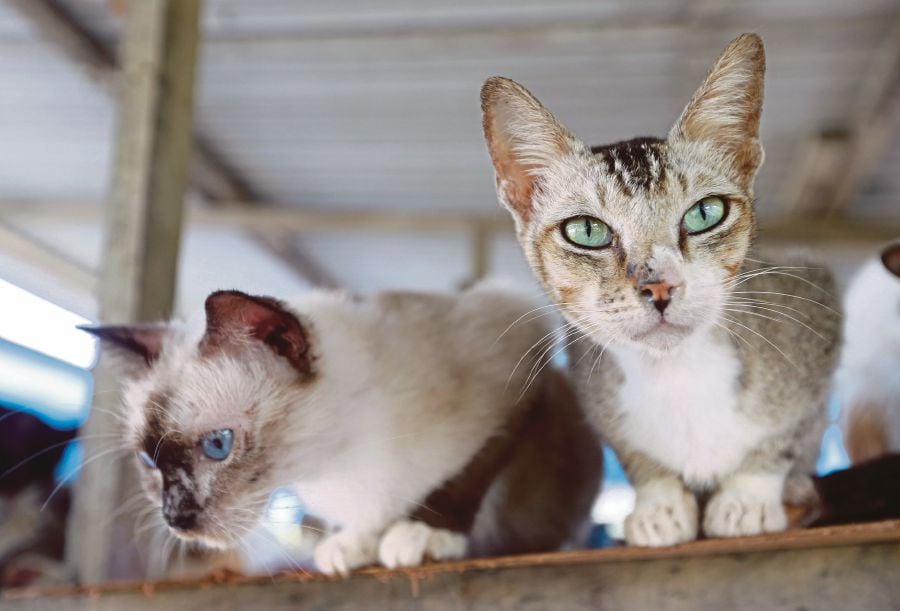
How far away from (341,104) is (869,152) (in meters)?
2.90

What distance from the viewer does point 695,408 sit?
149 cm

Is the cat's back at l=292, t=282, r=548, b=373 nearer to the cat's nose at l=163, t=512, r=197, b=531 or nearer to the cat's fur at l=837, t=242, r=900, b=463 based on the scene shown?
the cat's nose at l=163, t=512, r=197, b=531

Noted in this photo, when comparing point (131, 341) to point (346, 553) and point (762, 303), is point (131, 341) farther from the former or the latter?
point (762, 303)

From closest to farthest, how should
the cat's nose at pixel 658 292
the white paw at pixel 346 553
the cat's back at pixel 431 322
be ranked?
the cat's nose at pixel 658 292 < the white paw at pixel 346 553 < the cat's back at pixel 431 322

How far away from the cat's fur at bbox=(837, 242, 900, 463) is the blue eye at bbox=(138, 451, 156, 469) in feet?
5.27

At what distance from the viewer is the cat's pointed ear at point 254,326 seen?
1283 millimetres

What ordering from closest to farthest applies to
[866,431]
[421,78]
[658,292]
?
[658,292]
[866,431]
[421,78]

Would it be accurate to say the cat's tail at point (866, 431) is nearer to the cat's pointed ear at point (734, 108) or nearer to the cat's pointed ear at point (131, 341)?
the cat's pointed ear at point (734, 108)

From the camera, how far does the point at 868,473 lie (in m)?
1.54

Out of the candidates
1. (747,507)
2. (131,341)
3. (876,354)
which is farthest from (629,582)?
(876,354)

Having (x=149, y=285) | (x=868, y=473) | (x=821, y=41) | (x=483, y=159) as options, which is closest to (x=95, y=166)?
(x=483, y=159)

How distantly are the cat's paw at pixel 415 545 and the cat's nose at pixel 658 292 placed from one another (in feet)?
2.09

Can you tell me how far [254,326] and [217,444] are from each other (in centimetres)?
21

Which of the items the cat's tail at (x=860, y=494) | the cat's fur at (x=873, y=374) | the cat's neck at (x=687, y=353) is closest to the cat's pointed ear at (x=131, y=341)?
the cat's neck at (x=687, y=353)
